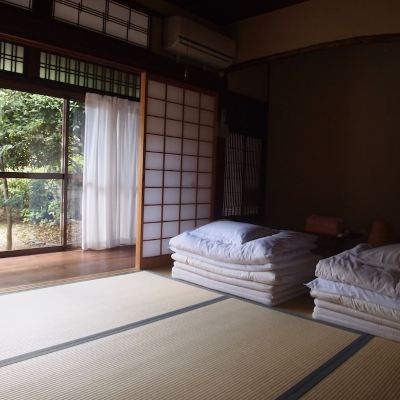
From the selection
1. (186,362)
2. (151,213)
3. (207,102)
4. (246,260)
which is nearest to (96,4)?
(207,102)

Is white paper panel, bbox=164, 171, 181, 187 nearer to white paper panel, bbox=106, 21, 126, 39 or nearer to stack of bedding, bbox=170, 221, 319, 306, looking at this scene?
stack of bedding, bbox=170, 221, 319, 306

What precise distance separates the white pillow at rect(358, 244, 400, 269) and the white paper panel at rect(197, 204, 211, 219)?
2321mm

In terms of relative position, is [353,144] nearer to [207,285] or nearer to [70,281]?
[207,285]

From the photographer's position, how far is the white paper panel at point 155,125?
441 cm

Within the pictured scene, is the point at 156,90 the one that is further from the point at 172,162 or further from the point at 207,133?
the point at 207,133

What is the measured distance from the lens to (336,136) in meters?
→ 5.92

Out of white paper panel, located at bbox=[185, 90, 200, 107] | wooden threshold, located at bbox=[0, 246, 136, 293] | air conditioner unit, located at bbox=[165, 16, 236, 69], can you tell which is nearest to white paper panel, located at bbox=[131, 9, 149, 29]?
air conditioner unit, located at bbox=[165, 16, 236, 69]

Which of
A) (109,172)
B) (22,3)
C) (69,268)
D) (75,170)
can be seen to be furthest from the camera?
(109,172)

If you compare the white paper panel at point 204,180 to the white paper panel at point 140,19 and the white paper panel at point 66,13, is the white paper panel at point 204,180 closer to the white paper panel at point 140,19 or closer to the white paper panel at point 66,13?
the white paper panel at point 140,19

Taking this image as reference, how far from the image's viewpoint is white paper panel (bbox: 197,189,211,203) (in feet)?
16.7

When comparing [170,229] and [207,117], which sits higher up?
[207,117]

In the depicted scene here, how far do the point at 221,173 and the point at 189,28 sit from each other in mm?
1826

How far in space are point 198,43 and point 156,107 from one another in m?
0.98

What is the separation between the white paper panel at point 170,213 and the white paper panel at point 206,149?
0.79 m
